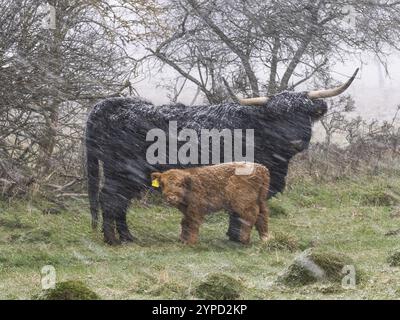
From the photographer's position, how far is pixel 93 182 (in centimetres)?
1056

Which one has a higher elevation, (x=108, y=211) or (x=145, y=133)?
(x=145, y=133)

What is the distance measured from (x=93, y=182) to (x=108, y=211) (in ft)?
1.74

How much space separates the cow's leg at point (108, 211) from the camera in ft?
33.1

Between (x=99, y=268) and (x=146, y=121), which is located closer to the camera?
(x=99, y=268)

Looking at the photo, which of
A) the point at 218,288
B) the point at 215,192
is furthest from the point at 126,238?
the point at 218,288

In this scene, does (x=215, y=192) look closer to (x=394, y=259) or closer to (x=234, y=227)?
(x=234, y=227)

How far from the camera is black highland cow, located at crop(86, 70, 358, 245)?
10.3 metres

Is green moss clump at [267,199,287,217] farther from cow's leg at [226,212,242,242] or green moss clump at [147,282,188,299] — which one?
green moss clump at [147,282,188,299]

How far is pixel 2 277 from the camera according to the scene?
7.92 metres

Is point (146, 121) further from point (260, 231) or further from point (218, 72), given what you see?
point (218, 72)

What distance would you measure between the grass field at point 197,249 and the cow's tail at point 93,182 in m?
0.26

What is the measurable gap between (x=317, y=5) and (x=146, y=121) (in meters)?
7.59

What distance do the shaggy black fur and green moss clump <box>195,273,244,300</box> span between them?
3.89 meters
